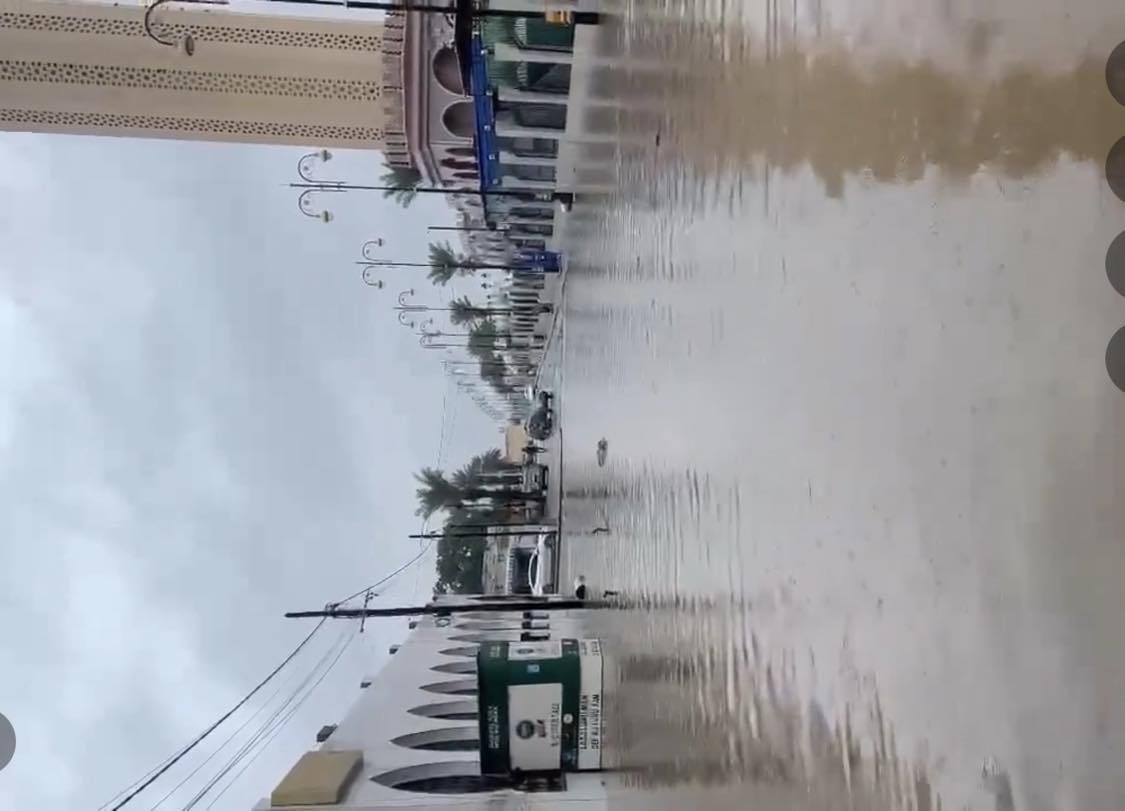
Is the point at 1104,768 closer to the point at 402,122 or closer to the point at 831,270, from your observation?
the point at 831,270

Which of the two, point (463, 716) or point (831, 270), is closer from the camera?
point (831, 270)

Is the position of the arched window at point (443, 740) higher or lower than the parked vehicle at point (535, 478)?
lower

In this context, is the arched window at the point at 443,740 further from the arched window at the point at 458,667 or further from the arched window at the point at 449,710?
the arched window at the point at 458,667

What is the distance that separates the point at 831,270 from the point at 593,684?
217 inches

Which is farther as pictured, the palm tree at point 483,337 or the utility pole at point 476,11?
the palm tree at point 483,337

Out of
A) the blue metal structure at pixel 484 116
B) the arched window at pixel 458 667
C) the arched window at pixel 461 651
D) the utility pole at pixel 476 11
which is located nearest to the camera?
the utility pole at pixel 476 11

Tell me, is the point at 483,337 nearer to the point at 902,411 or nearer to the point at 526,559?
the point at 526,559

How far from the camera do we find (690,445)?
6.52 metres

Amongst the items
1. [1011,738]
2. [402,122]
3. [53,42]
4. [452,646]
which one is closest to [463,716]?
[452,646]

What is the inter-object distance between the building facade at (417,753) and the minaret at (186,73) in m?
13.3

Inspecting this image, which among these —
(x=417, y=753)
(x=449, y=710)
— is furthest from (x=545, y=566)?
(x=417, y=753)

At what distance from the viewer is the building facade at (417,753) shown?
8.33 m

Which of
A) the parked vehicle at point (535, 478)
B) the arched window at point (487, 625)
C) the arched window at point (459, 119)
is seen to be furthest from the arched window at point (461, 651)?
the arched window at point (459, 119)

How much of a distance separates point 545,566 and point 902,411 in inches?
552
